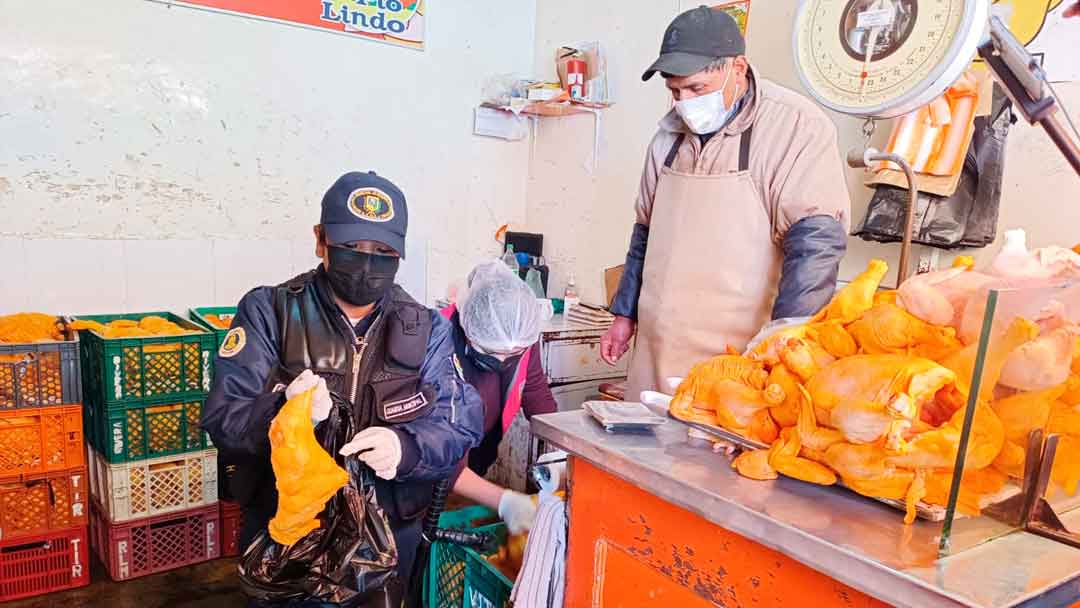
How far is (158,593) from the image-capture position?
2.78 metres

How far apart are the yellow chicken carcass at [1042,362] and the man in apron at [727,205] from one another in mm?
1085

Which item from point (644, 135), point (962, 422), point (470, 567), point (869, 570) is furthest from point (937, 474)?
point (644, 135)

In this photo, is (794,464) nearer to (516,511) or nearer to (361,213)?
(361,213)

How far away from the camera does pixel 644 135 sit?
3602 millimetres

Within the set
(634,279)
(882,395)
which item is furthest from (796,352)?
(634,279)

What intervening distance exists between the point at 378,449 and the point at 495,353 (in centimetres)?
68

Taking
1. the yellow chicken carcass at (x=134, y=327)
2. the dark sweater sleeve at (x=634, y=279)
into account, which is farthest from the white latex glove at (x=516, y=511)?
the yellow chicken carcass at (x=134, y=327)

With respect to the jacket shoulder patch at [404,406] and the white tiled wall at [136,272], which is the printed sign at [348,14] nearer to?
the white tiled wall at [136,272]

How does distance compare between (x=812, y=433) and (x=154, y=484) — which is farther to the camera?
(x=154, y=484)

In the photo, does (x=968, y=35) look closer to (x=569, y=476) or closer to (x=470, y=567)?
(x=569, y=476)

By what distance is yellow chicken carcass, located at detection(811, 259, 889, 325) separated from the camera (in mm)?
1013

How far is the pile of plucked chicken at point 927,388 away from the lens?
Result: 0.80 m

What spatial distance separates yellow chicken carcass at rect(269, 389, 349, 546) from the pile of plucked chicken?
799mm

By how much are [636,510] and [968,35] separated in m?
0.80
